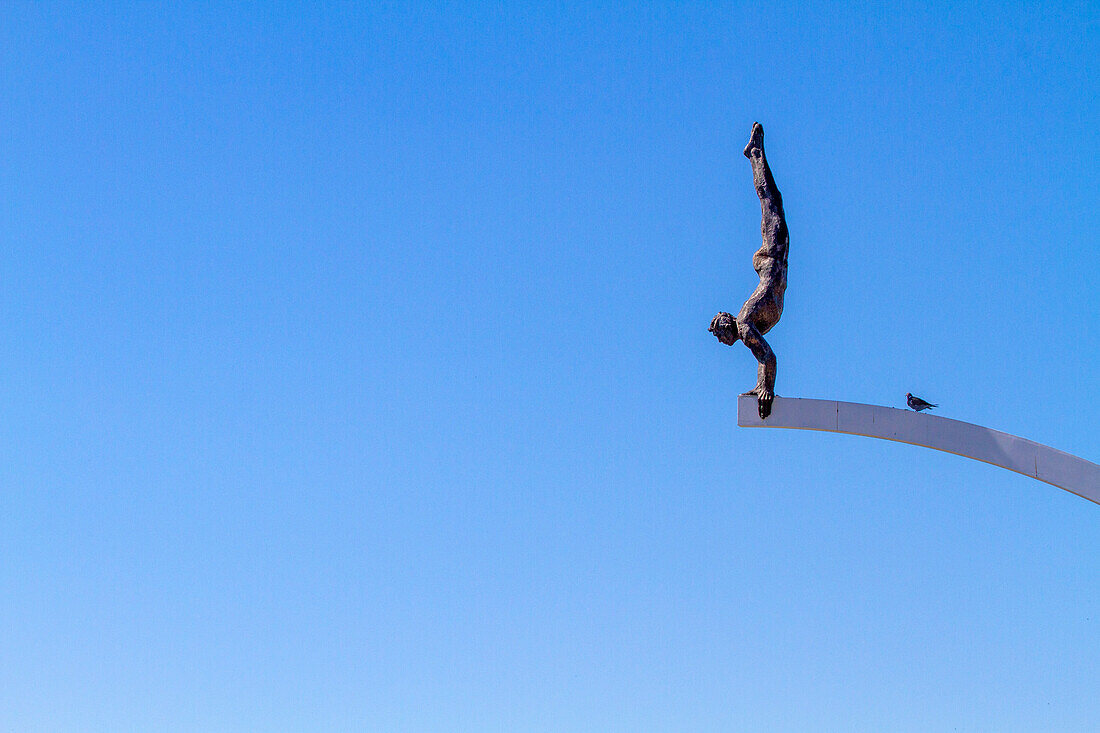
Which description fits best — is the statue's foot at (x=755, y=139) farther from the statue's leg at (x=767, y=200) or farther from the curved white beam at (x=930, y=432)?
the curved white beam at (x=930, y=432)

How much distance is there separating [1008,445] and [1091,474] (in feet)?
3.28

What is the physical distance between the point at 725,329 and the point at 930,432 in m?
2.70

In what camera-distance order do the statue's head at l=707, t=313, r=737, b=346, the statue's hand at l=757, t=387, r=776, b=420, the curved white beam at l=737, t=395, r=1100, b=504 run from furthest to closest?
1. the statue's head at l=707, t=313, r=737, b=346
2. the statue's hand at l=757, t=387, r=776, b=420
3. the curved white beam at l=737, t=395, r=1100, b=504

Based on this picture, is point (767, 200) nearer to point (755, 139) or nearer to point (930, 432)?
point (755, 139)

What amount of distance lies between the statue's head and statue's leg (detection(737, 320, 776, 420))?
0.41 feet

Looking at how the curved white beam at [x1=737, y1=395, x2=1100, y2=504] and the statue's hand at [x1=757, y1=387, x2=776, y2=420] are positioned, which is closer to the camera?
the curved white beam at [x1=737, y1=395, x2=1100, y2=504]

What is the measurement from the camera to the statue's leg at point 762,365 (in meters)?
15.8

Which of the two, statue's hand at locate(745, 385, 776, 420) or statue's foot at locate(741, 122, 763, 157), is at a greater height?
statue's foot at locate(741, 122, 763, 157)

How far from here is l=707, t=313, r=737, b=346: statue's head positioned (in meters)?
16.3

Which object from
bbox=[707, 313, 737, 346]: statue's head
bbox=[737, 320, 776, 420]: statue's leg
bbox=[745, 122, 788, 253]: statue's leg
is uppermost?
bbox=[745, 122, 788, 253]: statue's leg

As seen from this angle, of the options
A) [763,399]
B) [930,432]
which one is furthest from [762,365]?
[930,432]

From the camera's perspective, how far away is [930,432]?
1580 cm

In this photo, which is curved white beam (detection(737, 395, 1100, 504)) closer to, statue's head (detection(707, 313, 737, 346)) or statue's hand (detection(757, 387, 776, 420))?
statue's hand (detection(757, 387, 776, 420))

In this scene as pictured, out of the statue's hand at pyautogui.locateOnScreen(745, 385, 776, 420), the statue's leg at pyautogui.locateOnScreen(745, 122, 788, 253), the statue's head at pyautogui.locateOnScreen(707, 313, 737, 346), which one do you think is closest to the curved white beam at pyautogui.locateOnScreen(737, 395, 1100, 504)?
the statue's hand at pyautogui.locateOnScreen(745, 385, 776, 420)
